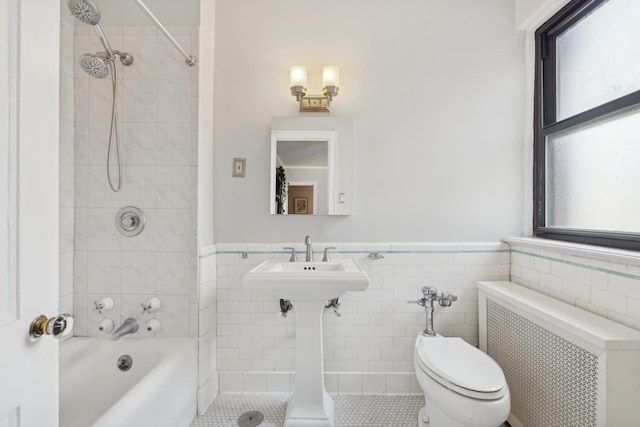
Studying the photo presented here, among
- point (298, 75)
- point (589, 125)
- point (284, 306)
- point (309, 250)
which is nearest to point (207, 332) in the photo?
point (284, 306)

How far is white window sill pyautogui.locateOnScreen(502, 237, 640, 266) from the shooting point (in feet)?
3.96

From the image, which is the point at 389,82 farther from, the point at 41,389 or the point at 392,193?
the point at 41,389

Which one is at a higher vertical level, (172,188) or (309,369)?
(172,188)

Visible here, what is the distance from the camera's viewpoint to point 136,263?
5.86 ft

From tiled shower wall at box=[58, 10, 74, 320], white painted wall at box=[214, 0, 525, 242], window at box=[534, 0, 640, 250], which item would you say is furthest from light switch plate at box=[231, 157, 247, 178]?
window at box=[534, 0, 640, 250]

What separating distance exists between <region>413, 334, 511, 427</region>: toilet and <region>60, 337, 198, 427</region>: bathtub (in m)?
1.16

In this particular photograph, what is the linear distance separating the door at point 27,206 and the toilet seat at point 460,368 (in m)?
1.31

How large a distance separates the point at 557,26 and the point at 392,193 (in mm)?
1329

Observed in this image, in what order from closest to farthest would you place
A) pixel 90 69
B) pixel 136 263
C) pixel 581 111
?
pixel 90 69
pixel 581 111
pixel 136 263

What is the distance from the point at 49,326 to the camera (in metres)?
0.71

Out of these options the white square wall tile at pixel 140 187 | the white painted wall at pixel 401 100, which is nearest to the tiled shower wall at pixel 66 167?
the white square wall tile at pixel 140 187

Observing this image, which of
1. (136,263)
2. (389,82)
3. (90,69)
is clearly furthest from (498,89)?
(136,263)

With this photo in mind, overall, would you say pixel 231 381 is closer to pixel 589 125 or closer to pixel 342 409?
pixel 342 409

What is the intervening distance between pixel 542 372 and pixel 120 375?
2.07 m
